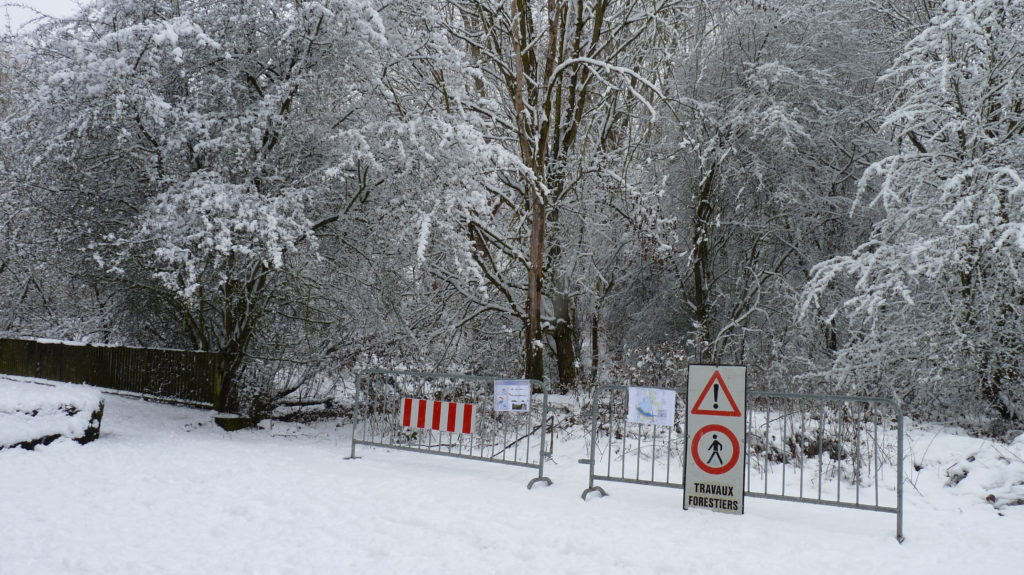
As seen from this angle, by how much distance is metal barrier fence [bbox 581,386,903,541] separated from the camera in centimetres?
734

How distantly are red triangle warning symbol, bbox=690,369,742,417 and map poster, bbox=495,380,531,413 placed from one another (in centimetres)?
209

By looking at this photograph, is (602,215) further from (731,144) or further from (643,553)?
(643,553)

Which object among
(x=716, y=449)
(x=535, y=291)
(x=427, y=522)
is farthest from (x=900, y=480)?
(x=535, y=291)

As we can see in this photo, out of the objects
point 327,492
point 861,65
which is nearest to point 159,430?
point 327,492

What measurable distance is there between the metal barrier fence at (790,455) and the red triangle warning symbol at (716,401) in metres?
0.27

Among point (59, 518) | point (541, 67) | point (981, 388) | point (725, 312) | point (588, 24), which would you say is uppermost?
point (588, 24)

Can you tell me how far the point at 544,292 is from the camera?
15.8m

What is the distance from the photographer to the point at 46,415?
30.6 feet

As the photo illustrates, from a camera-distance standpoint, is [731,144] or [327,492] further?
[731,144]

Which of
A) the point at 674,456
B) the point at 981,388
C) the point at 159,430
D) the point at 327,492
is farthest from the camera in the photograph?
the point at 159,430

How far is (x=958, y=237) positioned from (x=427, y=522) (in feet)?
27.2

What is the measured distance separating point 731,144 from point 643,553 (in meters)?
12.0

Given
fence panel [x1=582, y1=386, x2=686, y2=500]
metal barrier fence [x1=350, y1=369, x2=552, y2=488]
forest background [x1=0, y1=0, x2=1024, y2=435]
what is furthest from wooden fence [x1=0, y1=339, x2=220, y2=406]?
fence panel [x1=582, y1=386, x2=686, y2=500]

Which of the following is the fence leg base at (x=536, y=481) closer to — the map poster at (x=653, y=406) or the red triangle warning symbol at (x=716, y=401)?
the map poster at (x=653, y=406)
